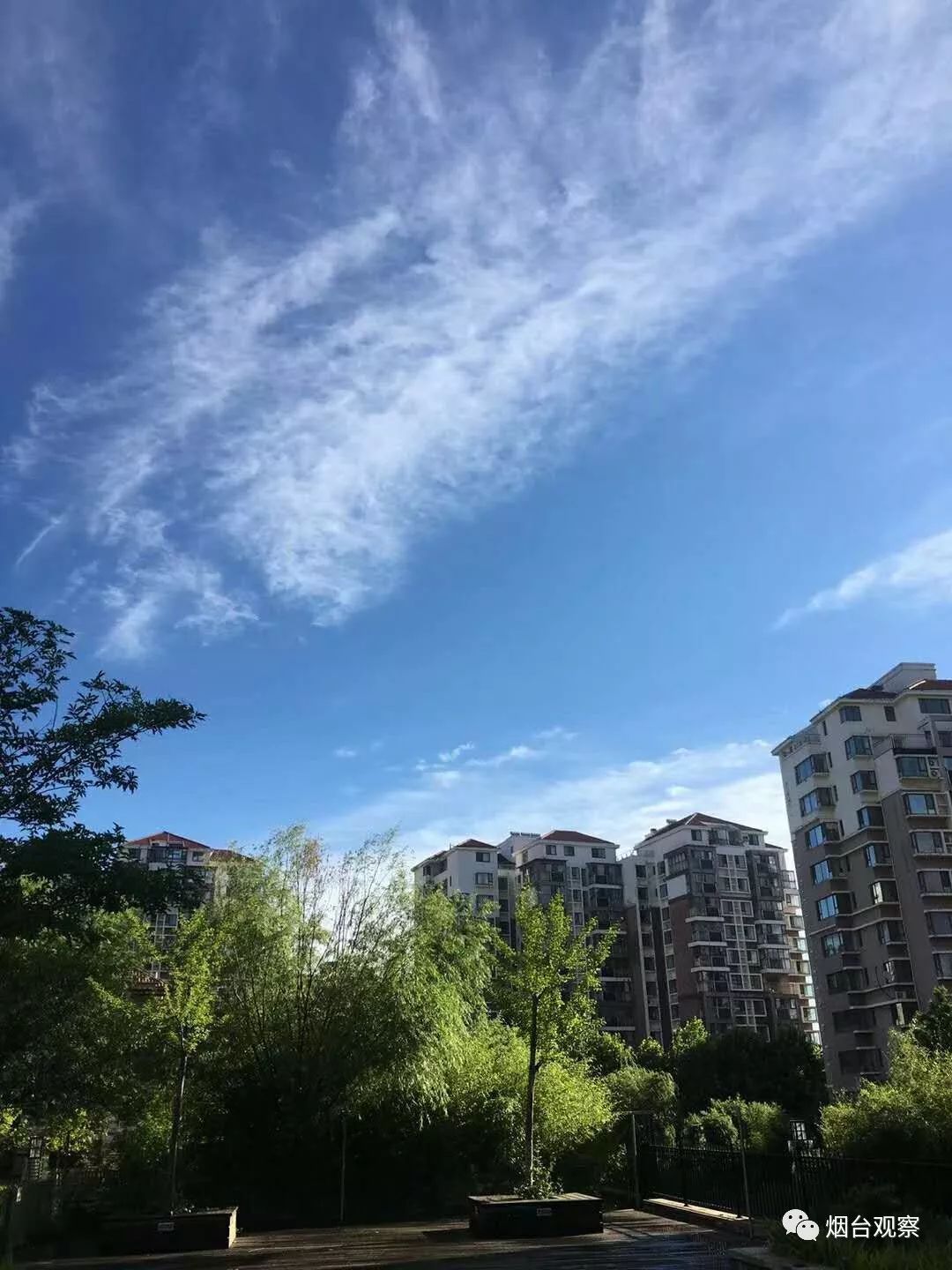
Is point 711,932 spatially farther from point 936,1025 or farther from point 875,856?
point 936,1025

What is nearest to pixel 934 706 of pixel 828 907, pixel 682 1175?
pixel 828 907

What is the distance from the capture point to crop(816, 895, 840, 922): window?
49688 mm

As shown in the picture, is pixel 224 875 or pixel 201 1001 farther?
pixel 224 875

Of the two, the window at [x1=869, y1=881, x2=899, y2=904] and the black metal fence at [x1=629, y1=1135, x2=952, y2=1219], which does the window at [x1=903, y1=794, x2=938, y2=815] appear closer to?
the window at [x1=869, y1=881, x2=899, y2=904]

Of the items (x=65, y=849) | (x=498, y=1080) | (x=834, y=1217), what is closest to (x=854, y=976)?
(x=498, y=1080)

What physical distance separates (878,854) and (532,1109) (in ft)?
123

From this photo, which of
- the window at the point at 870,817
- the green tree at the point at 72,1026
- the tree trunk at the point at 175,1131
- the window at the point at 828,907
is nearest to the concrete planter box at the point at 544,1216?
the tree trunk at the point at 175,1131

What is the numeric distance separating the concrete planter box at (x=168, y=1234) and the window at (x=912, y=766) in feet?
135

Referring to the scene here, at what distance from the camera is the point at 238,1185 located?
18031 millimetres

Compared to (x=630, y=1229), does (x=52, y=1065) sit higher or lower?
higher

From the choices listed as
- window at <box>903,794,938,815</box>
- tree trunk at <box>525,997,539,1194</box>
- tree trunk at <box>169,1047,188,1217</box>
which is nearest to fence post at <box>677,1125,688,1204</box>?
tree trunk at <box>525,997,539,1194</box>

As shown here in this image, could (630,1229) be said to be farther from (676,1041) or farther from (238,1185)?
(676,1041)

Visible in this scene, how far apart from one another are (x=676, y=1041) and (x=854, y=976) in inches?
371
